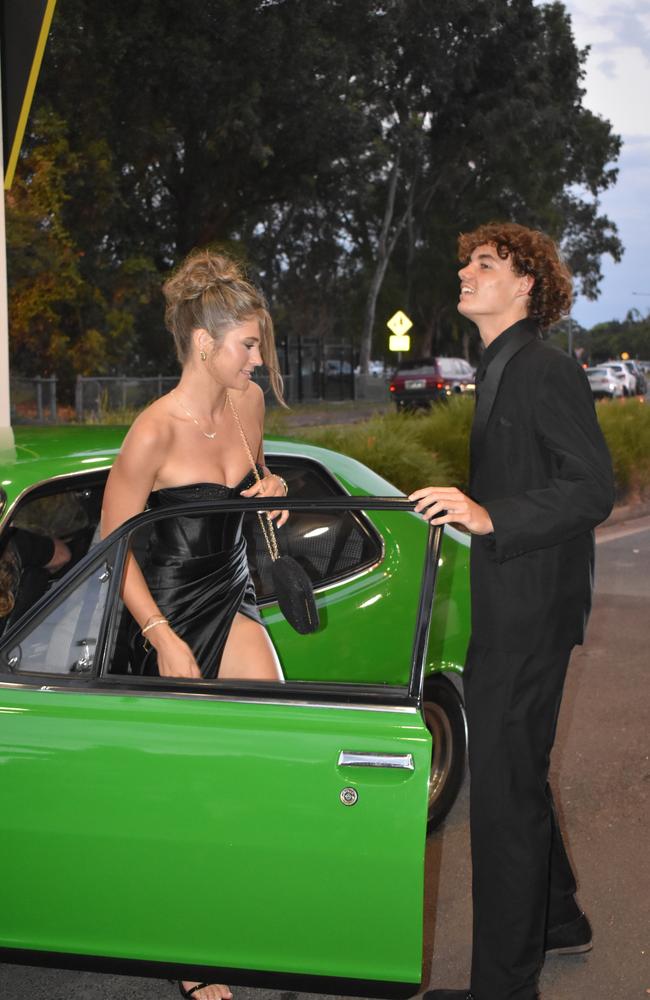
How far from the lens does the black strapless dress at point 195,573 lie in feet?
10.2

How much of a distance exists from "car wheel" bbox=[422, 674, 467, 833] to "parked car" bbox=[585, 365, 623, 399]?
153ft

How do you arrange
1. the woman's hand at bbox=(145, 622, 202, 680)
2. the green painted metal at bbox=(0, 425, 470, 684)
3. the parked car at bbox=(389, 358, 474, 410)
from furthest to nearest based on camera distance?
the parked car at bbox=(389, 358, 474, 410), the green painted metal at bbox=(0, 425, 470, 684), the woman's hand at bbox=(145, 622, 202, 680)

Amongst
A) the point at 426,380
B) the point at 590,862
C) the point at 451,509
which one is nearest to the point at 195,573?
the point at 451,509

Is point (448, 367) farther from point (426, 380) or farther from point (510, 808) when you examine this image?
point (510, 808)

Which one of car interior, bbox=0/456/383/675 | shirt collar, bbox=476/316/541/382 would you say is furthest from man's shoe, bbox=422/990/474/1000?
shirt collar, bbox=476/316/541/382

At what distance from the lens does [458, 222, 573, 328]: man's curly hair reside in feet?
9.45

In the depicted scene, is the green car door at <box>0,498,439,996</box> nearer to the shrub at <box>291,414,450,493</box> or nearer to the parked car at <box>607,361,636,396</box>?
the shrub at <box>291,414,450,493</box>

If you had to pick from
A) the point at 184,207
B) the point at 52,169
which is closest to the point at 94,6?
the point at 52,169

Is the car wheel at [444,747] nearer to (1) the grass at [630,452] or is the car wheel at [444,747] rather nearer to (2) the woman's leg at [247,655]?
(2) the woman's leg at [247,655]

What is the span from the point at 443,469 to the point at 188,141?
2286 cm

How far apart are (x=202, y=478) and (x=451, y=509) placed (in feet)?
2.54

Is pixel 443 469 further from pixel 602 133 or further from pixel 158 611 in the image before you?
pixel 602 133

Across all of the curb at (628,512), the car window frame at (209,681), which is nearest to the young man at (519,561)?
the car window frame at (209,681)

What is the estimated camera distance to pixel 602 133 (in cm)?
4912
